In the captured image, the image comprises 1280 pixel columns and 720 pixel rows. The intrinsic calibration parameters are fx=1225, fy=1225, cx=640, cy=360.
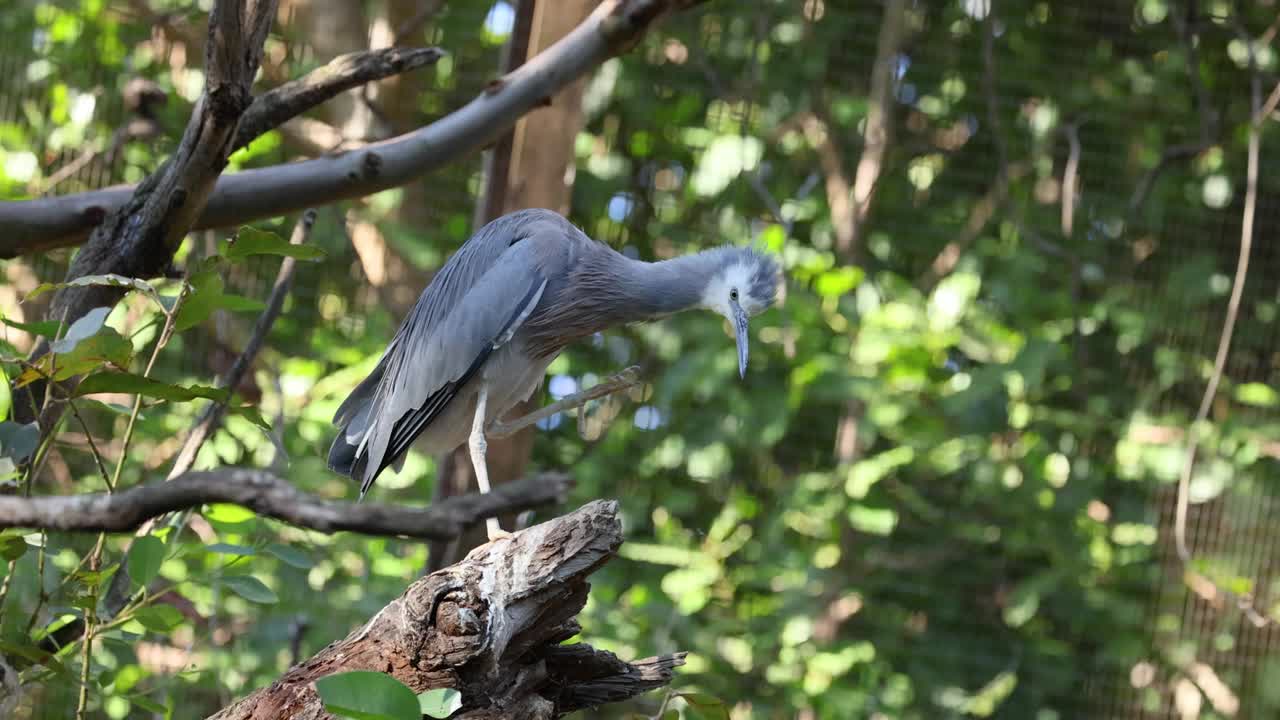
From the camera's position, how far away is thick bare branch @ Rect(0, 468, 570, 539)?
0.44 meters

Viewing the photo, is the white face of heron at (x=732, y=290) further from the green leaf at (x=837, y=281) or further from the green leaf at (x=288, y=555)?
the green leaf at (x=837, y=281)

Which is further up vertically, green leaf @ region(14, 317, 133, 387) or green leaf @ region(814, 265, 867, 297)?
green leaf @ region(14, 317, 133, 387)

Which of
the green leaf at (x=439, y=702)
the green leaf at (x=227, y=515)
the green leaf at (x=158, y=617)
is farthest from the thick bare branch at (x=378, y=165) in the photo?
the green leaf at (x=439, y=702)

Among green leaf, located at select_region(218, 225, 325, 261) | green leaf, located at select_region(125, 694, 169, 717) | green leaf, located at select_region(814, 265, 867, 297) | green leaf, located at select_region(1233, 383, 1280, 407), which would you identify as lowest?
green leaf, located at select_region(1233, 383, 1280, 407)

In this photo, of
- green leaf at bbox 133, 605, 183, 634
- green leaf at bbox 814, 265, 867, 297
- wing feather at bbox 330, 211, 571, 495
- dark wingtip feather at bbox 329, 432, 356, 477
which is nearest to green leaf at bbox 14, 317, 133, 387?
green leaf at bbox 133, 605, 183, 634

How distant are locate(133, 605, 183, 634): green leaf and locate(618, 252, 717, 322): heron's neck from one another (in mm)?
659

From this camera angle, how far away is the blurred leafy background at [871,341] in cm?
256

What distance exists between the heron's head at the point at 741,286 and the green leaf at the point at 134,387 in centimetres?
75

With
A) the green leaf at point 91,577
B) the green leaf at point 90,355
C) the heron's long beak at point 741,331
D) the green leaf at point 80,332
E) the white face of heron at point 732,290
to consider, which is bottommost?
the green leaf at point 91,577

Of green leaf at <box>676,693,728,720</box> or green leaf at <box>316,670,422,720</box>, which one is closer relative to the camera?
green leaf at <box>316,670,422,720</box>

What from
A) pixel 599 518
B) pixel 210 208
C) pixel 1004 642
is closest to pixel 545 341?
pixel 210 208

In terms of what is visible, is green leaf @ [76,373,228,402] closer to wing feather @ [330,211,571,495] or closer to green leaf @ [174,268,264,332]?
green leaf @ [174,268,264,332]

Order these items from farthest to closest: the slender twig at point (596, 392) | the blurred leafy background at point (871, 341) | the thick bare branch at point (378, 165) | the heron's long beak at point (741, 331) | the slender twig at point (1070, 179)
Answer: the slender twig at point (1070, 179)
the blurred leafy background at point (871, 341)
the heron's long beak at point (741, 331)
the slender twig at point (596, 392)
the thick bare branch at point (378, 165)

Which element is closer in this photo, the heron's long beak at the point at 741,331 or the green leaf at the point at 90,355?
the green leaf at the point at 90,355
